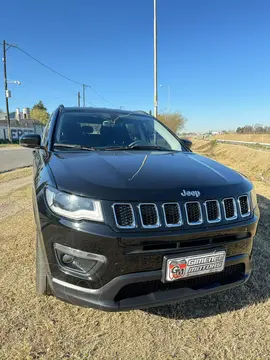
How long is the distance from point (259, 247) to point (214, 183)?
1922mm

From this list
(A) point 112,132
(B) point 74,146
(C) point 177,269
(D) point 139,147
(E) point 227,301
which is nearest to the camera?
(C) point 177,269

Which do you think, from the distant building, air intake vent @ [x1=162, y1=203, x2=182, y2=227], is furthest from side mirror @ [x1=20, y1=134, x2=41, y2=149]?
the distant building

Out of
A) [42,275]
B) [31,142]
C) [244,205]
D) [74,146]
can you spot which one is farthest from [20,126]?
[244,205]

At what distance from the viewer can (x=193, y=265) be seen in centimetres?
191

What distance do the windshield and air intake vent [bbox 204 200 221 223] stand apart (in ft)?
4.33

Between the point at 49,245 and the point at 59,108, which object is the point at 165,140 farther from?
the point at 49,245

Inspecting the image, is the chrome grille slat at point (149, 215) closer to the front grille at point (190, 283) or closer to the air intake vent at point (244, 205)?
the front grille at point (190, 283)

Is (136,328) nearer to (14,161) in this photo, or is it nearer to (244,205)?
(244,205)

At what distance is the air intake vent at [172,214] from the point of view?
1833 millimetres

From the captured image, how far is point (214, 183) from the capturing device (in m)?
2.09

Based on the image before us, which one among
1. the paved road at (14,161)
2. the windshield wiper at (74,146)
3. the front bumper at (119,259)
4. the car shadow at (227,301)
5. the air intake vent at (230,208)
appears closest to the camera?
the front bumper at (119,259)

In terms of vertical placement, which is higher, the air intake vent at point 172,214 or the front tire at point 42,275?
the air intake vent at point 172,214

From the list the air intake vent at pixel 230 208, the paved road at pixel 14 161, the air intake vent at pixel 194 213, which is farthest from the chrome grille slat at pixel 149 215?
the paved road at pixel 14 161

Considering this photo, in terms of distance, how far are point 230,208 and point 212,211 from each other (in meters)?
0.16
